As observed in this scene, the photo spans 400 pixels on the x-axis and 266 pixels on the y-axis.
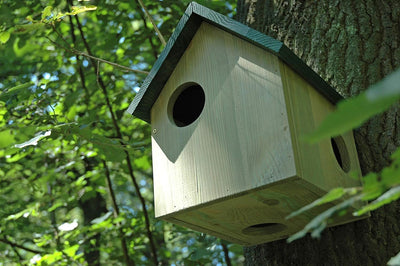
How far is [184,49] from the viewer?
7.36 ft

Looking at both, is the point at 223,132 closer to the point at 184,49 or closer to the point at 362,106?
the point at 184,49

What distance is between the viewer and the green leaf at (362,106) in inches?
22.0

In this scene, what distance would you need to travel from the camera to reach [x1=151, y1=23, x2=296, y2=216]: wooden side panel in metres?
1.81

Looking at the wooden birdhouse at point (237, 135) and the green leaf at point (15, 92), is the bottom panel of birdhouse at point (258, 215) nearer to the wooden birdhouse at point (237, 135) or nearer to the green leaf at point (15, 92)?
the wooden birdhouse at point (237, 135)

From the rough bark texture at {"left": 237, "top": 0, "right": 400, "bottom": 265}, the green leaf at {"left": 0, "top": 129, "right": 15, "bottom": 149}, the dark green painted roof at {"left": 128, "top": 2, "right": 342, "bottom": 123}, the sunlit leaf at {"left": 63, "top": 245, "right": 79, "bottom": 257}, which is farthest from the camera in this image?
the sunlit leaf at {"left": 63, "top": 245, "right": 79, "bottom": 257}

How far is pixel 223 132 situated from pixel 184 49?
48 cm

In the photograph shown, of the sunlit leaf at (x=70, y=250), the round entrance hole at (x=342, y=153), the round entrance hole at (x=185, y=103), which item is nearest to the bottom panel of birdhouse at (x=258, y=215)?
the round entrance hole at (x=342, y=153)

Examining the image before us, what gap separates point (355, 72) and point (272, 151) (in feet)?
2.78

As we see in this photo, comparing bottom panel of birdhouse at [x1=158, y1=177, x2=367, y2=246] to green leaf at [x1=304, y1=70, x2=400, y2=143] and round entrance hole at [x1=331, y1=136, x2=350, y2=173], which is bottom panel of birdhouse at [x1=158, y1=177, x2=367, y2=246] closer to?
round entrance hole at [x1=331, y1=136, x2=350, y2=173]

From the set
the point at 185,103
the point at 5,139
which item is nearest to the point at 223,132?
the point at 185,103

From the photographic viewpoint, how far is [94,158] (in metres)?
4.60

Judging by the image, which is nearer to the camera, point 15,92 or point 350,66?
point 350,66

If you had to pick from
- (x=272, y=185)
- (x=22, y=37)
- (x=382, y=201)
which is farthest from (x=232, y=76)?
A: (x=22, y=37)

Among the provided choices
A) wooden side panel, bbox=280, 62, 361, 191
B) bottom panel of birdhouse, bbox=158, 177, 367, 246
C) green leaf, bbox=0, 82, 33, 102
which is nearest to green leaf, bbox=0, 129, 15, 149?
green leaf, bbox=0, 82, 33, 102
